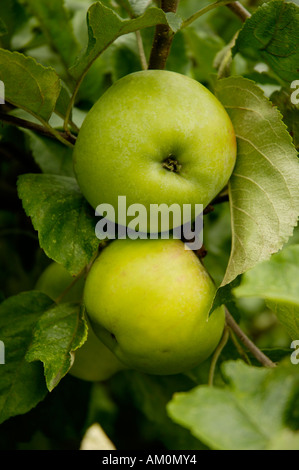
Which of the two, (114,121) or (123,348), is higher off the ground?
(114,121)

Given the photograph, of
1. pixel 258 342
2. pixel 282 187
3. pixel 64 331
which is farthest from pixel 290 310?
pixel 258 342

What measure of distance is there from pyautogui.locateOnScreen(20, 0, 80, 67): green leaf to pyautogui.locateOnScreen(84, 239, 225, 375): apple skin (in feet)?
1.83

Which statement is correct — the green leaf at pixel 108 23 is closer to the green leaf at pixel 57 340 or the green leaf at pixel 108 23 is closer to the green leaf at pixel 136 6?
the green leaf at pixel 136 6

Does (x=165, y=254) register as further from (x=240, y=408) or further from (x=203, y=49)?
(x=203, y=49)

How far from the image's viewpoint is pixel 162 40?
0.71m

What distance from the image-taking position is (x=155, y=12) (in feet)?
1.98

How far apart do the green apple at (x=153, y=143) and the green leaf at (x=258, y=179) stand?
60mm

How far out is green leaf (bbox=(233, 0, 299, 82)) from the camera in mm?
704

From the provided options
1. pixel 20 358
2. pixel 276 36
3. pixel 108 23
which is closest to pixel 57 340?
pixel 20 358

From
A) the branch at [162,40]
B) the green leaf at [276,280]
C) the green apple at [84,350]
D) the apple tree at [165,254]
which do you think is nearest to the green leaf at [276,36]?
the apple tree at [165,254]

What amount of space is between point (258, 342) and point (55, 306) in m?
1.20

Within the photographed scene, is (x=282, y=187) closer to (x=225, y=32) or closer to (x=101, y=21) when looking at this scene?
(x=101, y=21)

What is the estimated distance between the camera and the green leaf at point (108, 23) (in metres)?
0.60

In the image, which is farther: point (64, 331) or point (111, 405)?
point (111, 405)
